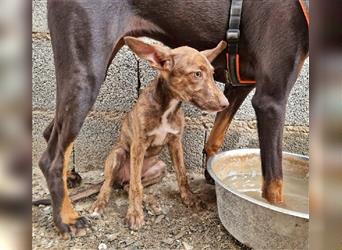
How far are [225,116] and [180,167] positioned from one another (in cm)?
39

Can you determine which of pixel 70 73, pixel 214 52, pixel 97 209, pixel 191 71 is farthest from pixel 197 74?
pixel 97 209

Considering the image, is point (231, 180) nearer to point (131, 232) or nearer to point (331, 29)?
point (131, 232)

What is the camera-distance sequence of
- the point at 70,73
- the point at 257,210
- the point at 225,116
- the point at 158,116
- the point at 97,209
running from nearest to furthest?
1. the point at 257,210
2. the point at 70,73
3. the point at 158,116
4. the point at 97,209
5. the point at 225,116

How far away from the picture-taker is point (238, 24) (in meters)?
1.69

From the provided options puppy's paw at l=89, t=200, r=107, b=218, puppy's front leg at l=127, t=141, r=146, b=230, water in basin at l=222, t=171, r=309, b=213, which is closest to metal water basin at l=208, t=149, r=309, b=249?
water in basin at l=222, t=171, r=309, b=213

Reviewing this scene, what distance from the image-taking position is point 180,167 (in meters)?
2.02

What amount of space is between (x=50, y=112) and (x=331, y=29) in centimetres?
202

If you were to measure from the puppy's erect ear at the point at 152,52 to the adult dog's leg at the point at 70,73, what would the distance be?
6.0 inches

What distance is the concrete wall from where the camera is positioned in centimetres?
230

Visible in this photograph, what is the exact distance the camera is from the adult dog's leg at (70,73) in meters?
1.58

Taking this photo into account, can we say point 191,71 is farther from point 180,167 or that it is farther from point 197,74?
point 180,167

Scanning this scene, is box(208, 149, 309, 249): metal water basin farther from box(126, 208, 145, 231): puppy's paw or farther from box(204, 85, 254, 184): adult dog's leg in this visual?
box(126, 208, 145, 231): puppy's paw

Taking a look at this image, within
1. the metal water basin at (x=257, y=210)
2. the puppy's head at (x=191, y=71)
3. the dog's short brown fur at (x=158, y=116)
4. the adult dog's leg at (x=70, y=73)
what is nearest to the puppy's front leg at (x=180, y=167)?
the dog's short brown fur at (x=158, y=116)

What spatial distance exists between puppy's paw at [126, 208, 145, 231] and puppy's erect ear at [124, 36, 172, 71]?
680mm
